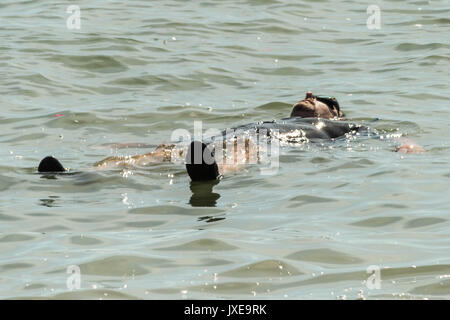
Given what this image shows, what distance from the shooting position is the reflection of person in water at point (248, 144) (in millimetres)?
7766

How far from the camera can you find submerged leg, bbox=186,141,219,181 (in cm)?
744

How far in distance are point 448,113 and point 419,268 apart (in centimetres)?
617

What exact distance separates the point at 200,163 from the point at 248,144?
5.03ft

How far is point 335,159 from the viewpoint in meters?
9.15

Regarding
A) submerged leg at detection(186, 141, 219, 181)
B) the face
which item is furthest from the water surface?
the face

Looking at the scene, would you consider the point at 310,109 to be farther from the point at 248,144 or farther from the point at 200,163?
the point at 200,163

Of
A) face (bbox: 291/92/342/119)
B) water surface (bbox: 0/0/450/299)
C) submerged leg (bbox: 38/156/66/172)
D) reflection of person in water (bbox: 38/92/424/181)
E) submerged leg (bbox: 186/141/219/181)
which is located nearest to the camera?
water surface (bbox: 0/0/450/299)

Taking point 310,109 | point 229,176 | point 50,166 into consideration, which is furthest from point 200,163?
point 310,109

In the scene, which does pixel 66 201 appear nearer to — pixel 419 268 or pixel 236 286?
pixel 236 286

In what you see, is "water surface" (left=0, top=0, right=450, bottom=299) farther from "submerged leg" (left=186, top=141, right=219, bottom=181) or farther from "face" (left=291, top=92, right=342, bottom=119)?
"face" (left=291, top=92, right=342, bottom=119)

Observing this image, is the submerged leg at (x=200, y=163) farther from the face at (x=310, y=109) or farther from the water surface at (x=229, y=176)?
the face at (x=310, y=109)

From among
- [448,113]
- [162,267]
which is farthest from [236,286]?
[448,113]

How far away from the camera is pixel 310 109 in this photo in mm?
10711
